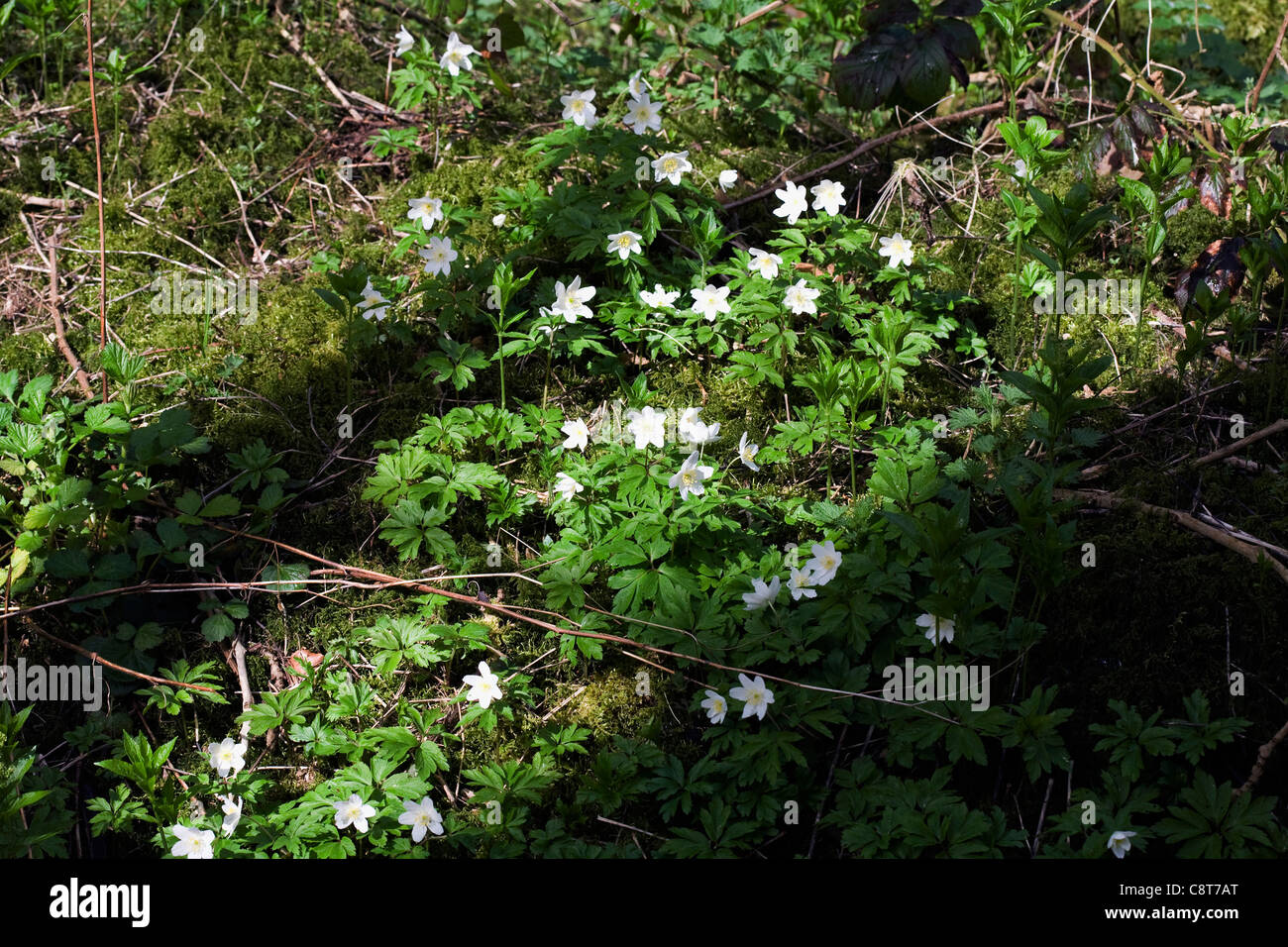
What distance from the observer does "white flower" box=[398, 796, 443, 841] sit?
9.32 ft

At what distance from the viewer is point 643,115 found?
4.29 metres

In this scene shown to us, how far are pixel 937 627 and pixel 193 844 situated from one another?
2038mm

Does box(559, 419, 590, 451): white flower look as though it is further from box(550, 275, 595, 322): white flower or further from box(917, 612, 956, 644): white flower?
box(917, 612, 956, 644): white flower

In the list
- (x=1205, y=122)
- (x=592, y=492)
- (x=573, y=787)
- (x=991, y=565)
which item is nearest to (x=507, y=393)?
(x=592, y=492)

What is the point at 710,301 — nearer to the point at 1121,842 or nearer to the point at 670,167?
the point at 670,167

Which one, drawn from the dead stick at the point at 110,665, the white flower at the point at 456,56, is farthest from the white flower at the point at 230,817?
the white flower at the point at 456,56

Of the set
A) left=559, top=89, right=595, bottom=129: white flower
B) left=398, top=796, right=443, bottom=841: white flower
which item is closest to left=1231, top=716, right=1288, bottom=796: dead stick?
left=398, top=796, right=443, bottom=841: white flower

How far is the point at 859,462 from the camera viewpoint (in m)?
3.76

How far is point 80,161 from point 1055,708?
14.9 ft

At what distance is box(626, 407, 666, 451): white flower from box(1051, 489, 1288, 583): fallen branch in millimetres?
1250

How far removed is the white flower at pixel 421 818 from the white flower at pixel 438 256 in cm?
196

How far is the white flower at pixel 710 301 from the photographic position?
390 cm

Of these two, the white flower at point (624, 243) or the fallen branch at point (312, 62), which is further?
the fallen branch at point (312, 62)

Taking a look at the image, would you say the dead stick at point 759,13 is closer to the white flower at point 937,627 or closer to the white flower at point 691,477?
the white flower at point 691,477
